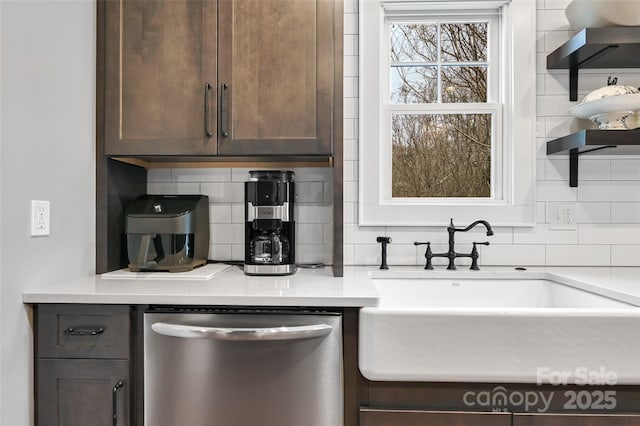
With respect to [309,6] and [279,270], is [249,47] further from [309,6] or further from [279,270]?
[279,270]

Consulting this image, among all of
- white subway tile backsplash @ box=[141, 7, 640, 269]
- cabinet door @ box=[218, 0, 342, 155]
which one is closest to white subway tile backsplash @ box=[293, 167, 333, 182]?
white subway tile backsplash @ box=[141, 7, 640, 269]

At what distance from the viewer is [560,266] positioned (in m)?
1.98

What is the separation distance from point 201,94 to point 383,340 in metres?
1.13

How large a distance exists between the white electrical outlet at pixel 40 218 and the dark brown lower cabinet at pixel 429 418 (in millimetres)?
1159

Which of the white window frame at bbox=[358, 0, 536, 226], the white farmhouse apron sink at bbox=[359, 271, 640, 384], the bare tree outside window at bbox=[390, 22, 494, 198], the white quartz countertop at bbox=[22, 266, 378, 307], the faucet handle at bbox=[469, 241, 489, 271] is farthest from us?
the bare tree outside window at bbox=[390, 22, 494, 198]

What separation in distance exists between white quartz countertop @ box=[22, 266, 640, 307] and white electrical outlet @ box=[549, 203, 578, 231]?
0.78 feet

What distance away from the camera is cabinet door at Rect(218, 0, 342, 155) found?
167 centimetres

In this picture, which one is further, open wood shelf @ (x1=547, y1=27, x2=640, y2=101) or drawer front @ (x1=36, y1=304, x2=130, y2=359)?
open wood shelf @ (x1=547, y1=27, x2=640, y2=101)

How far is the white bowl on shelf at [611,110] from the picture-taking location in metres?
1.63

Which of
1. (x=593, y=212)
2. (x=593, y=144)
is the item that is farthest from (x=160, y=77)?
(x=593, y=212)

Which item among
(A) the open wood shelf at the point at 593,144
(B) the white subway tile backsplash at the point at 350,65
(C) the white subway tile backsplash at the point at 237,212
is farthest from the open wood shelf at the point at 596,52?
(C) the white subway tile backsplash at the point at 237,212

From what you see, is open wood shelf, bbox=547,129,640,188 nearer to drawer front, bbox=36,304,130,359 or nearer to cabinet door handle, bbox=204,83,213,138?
cabinet door handle, bbox=204,83,213,138

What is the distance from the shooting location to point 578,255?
198 centimetres

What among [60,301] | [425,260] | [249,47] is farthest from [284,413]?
[249,47]
